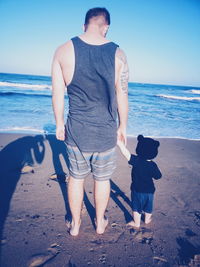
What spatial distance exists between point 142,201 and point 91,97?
149 cm

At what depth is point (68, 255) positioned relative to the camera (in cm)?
193

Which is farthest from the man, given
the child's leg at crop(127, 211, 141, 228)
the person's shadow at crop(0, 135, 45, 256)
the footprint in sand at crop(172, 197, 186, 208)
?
the footprint in sand at crop(172, 197, 186, 208)

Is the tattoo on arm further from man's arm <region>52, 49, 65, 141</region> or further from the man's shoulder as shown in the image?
man's arm <region>52, 49, 65, 141</region>

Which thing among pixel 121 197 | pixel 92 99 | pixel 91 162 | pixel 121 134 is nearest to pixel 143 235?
pixel 121 197

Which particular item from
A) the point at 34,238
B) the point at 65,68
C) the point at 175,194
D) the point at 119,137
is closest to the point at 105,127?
the point at 119,137

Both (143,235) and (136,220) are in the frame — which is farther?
(136,220)

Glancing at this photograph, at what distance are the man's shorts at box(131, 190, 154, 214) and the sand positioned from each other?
0.26 metres

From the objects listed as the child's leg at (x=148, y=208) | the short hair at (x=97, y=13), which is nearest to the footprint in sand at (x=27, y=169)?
the child's leg at (x=148, y=208)

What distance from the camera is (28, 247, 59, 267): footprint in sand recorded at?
181cm

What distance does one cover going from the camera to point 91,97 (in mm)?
1732

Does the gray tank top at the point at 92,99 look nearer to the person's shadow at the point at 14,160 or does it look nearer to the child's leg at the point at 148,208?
the child's leg at the point at 148,208

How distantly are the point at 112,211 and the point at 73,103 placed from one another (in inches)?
68.4

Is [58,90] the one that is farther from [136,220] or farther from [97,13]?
[136,220]

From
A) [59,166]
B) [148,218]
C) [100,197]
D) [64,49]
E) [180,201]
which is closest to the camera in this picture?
[64,49]
